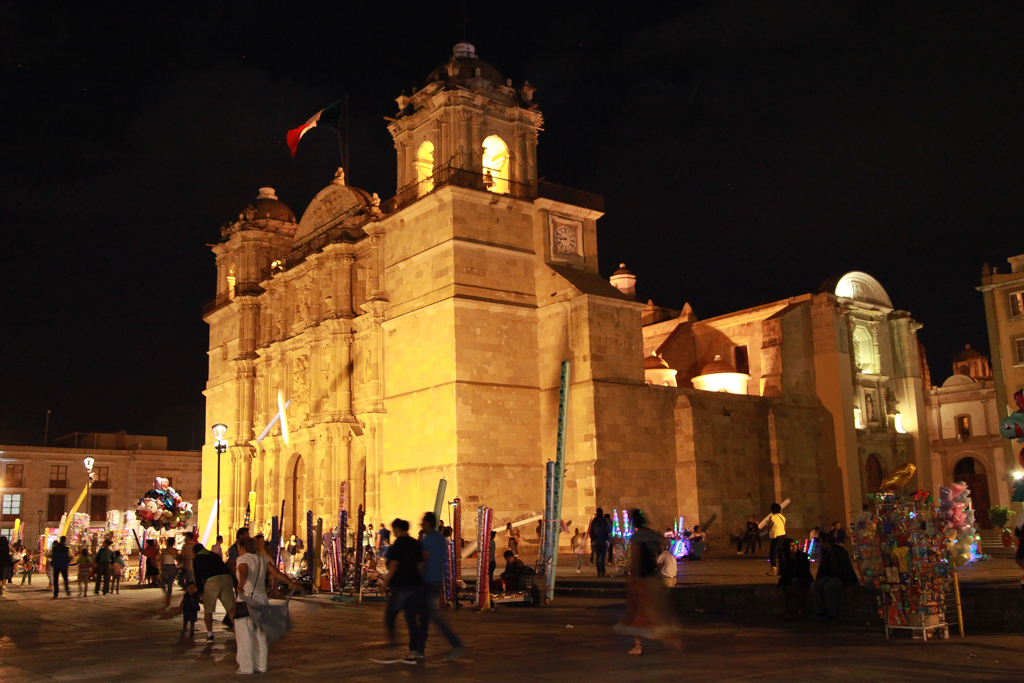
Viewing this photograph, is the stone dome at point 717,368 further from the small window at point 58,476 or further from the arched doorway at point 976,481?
the small window at point 58,476

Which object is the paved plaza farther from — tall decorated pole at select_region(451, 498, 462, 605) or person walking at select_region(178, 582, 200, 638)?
tall decorated pole at select_region(451, 498, 462, 605)

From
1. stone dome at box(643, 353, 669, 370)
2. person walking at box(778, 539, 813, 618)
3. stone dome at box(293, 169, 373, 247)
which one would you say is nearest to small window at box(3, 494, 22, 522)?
stone dome at box(293, 169, 373, 247)

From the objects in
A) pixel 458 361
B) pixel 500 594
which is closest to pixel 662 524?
pixel 458 361

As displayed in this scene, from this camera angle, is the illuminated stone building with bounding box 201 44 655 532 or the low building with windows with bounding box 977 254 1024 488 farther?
the low building with windows with bounding box 977 254 1024 488

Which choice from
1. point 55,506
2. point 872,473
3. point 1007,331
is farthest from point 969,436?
point 55,506

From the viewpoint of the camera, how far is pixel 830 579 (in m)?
11.8

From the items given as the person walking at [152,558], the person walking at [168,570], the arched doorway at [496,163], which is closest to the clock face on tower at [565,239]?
the arched doorway at [496,163]

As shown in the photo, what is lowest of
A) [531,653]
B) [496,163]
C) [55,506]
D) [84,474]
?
[531,653]

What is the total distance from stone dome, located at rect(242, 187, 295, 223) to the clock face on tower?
671 inches

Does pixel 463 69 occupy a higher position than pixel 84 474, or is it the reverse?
pixel 463 69

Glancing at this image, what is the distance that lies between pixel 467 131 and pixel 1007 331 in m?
21.6

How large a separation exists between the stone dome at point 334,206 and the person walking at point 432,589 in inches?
955

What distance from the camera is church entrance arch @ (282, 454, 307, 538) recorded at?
35.0 m

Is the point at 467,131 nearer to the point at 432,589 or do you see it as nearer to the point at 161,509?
the point at 161,509
